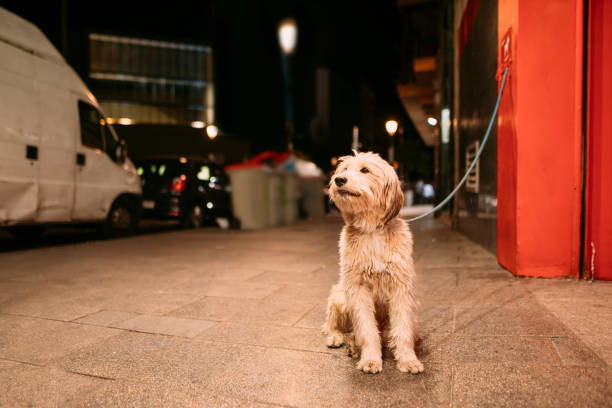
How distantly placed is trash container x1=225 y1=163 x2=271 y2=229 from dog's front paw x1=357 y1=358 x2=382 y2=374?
8.98m

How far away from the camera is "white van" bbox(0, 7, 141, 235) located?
7000 millimetres

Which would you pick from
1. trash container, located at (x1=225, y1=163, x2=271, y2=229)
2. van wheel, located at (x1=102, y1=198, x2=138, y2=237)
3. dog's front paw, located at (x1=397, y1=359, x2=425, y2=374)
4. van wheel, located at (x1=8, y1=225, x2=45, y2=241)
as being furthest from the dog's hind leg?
trash container, located at (x1=225, y1=163, x2=271, y2=229)

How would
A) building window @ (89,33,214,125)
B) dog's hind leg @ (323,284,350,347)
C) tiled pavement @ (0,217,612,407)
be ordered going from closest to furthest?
tiled pavement @ (0,217,612,407), dog's hind leg @ (323,284,350,347), building window @ (89,33,214,125)

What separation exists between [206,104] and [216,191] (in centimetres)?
1973

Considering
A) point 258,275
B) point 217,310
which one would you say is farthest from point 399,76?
point 217,310

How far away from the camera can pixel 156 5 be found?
2867 centimetres

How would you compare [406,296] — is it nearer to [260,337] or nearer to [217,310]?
[260,337]

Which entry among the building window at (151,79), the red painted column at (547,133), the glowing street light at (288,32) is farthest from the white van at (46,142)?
the building window at (151,79)

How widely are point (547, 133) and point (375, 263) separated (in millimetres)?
3239

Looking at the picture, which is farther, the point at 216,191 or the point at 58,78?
the point at 216,191

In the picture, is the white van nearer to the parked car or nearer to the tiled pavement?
the tiled pavement

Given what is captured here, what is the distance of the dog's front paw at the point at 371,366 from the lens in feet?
8.79

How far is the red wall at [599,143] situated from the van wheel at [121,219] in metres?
8.83

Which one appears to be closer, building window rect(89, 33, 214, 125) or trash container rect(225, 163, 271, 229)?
trash container rect(225, 163, 271, 229)
